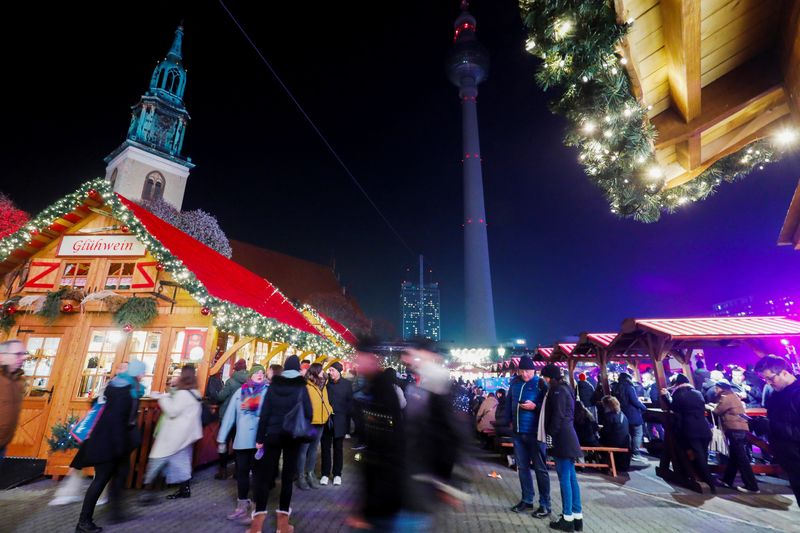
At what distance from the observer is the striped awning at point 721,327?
7770 millimetres

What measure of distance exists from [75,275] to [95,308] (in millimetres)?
1310

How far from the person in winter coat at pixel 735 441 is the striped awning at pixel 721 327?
1.28m

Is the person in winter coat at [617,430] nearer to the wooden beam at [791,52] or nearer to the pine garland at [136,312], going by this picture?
the wooden beam at [791,52]

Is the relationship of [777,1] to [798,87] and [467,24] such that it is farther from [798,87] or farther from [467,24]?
[467,24]

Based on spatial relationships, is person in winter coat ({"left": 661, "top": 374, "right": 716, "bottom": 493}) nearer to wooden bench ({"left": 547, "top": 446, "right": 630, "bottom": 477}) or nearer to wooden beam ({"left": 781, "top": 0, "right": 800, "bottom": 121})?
wooden bench ({"left": 547, "top": 446, "right": 630, "bottom": 477})

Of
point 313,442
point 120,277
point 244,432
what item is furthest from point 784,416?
point 120,277

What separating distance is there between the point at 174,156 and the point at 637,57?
41909mm

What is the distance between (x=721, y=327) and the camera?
334 inches

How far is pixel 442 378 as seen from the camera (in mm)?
3424

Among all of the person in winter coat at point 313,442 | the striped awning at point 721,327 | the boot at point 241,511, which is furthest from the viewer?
the striped awning at point 721,327

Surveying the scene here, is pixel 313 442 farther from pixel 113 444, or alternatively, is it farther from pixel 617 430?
pixel 617 430

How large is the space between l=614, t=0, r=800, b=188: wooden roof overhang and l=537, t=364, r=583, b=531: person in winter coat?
342 centimetres

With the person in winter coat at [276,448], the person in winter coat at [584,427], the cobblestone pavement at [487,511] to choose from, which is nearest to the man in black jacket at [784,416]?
the cobblestone pavement at [487,511]

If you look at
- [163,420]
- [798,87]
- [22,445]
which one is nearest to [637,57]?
[798,87]
